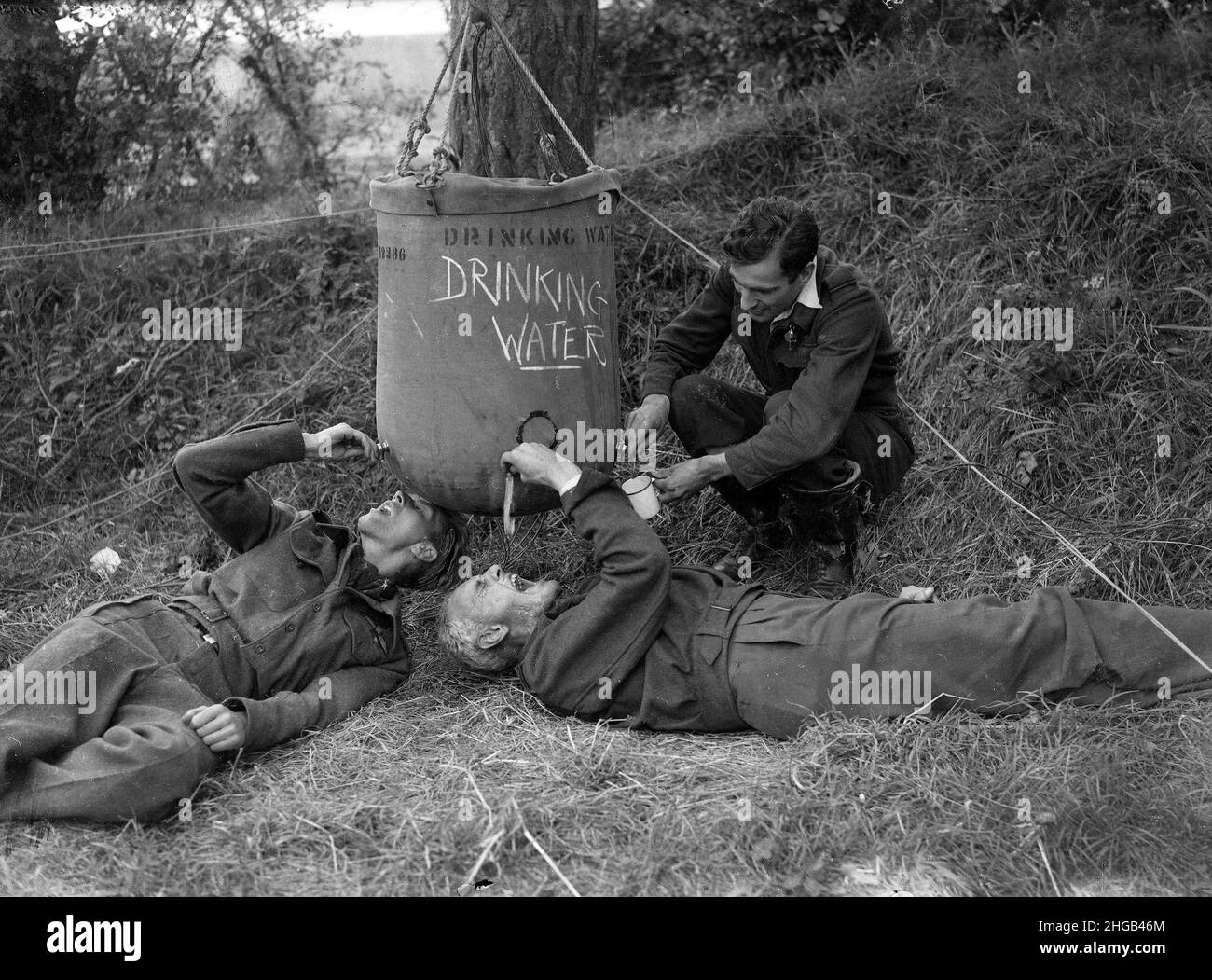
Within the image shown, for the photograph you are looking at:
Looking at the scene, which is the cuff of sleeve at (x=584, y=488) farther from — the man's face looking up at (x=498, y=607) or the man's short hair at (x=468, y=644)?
the man's short hair at (x=468, y=644)

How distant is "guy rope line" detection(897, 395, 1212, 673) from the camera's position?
3.40 metres

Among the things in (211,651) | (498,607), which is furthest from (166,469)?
(498,607)

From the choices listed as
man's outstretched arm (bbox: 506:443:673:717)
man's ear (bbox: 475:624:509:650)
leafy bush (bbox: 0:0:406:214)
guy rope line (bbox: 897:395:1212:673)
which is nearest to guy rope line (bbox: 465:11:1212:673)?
guy rope line (bbox: 897:395:1212:673)

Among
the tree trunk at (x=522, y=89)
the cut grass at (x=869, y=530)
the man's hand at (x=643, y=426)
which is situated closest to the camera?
the cut grass at (x=869, y=530)

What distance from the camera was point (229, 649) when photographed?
3637mm

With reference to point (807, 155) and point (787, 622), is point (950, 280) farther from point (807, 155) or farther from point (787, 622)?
point (787, 622)

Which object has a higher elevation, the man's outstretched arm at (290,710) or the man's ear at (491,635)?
the man's ear at (491,635)

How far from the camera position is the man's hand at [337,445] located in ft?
12.5

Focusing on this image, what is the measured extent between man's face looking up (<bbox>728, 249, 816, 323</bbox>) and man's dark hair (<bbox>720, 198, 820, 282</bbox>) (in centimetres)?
3

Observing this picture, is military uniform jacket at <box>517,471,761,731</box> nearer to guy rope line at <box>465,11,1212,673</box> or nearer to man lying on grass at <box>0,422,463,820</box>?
man lying on grass at <box>0,422,463,820</box>

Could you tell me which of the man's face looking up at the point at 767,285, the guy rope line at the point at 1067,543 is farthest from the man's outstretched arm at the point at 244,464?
the guy rope line at the point at 1067,543

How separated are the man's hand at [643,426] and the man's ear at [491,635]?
0.69m

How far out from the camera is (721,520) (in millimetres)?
4832

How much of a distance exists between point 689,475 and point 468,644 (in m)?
0.89
